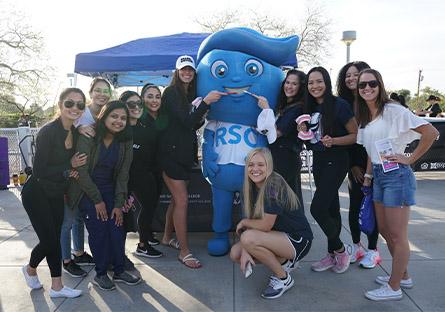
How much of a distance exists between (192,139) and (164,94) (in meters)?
0.52

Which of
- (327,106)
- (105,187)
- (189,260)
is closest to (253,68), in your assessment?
(327,106)

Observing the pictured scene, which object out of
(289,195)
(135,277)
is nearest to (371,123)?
(289,195)

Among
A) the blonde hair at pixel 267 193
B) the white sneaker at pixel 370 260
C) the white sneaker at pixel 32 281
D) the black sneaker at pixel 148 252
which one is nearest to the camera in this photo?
the blonde hair at pixel 267 193

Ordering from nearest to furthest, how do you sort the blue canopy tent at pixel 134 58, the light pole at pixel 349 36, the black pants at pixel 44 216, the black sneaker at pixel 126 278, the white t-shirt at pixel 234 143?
the black pants at pixel 44 216 → the black sneaker at pixel 126 278 → the white t-shirt at pixel 234 143 → the blue canopy tent at pixel 134 58 → the light pole at pixel 349 36

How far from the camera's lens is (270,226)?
3074mm

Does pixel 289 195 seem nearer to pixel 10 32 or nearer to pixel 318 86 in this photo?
pixel 318 86

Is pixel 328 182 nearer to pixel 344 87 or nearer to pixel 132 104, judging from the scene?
pixel 344 87

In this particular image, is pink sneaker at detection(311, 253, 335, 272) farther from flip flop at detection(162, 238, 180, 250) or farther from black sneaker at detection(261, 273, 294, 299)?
flip flop at detection(162, 238, 180, 250)

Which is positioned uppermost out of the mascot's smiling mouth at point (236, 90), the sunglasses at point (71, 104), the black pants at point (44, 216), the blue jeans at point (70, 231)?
the mascot's smiling mouth at point (236, 90)

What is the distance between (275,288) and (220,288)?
1.58ft

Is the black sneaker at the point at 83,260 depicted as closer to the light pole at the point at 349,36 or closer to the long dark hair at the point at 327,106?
the long dark hair at the point at 327,106

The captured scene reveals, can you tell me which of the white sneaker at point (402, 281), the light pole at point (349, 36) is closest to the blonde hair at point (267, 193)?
the white sneaker at point (402, 281)

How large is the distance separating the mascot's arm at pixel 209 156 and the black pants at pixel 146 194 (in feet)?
1.61

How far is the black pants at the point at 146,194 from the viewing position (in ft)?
12.5
